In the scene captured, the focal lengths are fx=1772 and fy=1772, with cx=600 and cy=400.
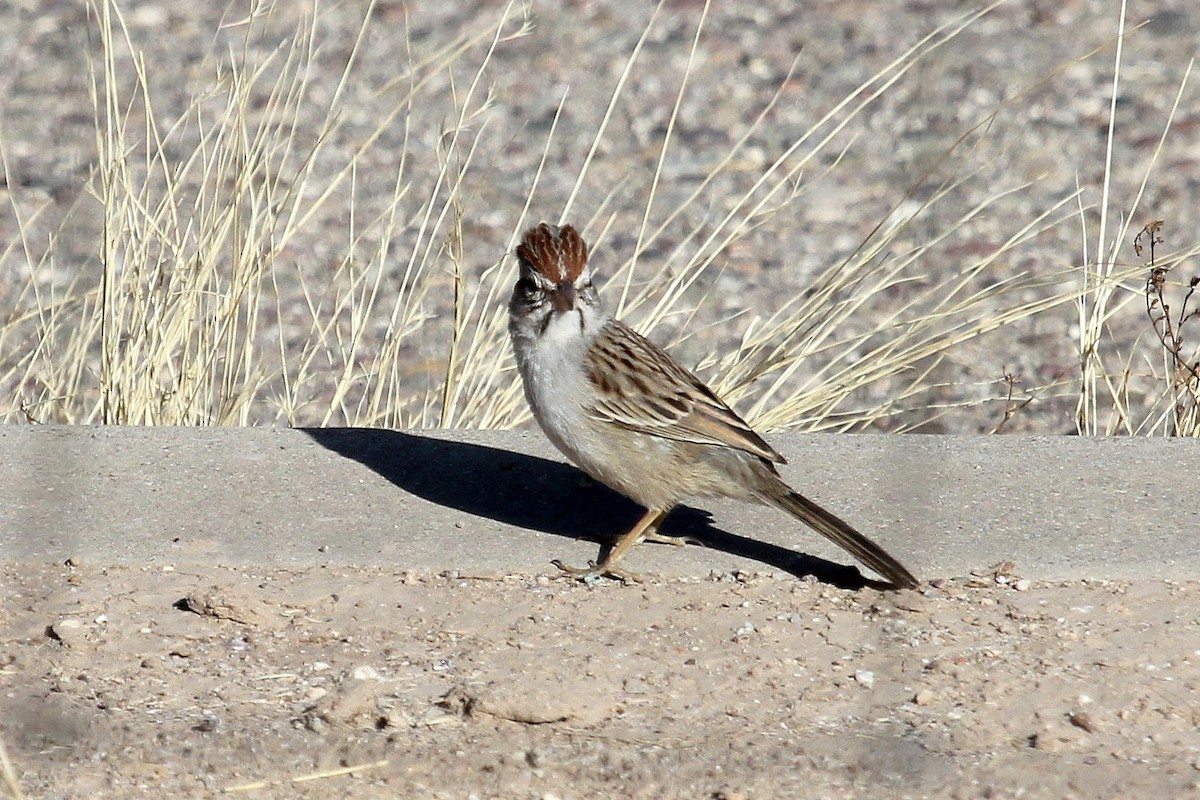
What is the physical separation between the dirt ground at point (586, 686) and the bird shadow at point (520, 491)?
0.30 meters

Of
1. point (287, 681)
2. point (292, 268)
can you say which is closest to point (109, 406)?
point (287, 681)

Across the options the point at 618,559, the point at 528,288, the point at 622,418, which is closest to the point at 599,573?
the point at 618,559

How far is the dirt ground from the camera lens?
374 cm

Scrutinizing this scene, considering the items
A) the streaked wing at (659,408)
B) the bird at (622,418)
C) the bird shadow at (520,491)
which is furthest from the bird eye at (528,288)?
the bird shadow at (520,491)

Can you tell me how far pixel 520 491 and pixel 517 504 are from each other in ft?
0.32

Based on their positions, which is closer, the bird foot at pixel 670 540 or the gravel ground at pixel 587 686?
the gravel ground at pixel 587 686

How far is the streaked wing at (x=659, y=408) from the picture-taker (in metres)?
5.11

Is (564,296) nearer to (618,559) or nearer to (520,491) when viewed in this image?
(520,491)

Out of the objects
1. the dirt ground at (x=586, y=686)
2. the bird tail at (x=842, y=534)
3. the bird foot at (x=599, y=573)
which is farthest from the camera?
the bird foot at (x=599, y=573)

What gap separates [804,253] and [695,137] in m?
1.56

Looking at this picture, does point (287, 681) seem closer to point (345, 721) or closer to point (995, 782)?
point (345, 721)

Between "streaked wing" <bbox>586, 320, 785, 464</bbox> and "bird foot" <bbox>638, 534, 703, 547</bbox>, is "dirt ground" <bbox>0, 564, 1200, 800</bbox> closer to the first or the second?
"bird foot" <bbox>638, 534, 703, 547</bbox>

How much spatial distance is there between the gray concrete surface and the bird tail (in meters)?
Answer: 0.12

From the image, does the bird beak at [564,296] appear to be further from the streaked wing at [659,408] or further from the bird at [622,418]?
the streaked wing at [659,408]
